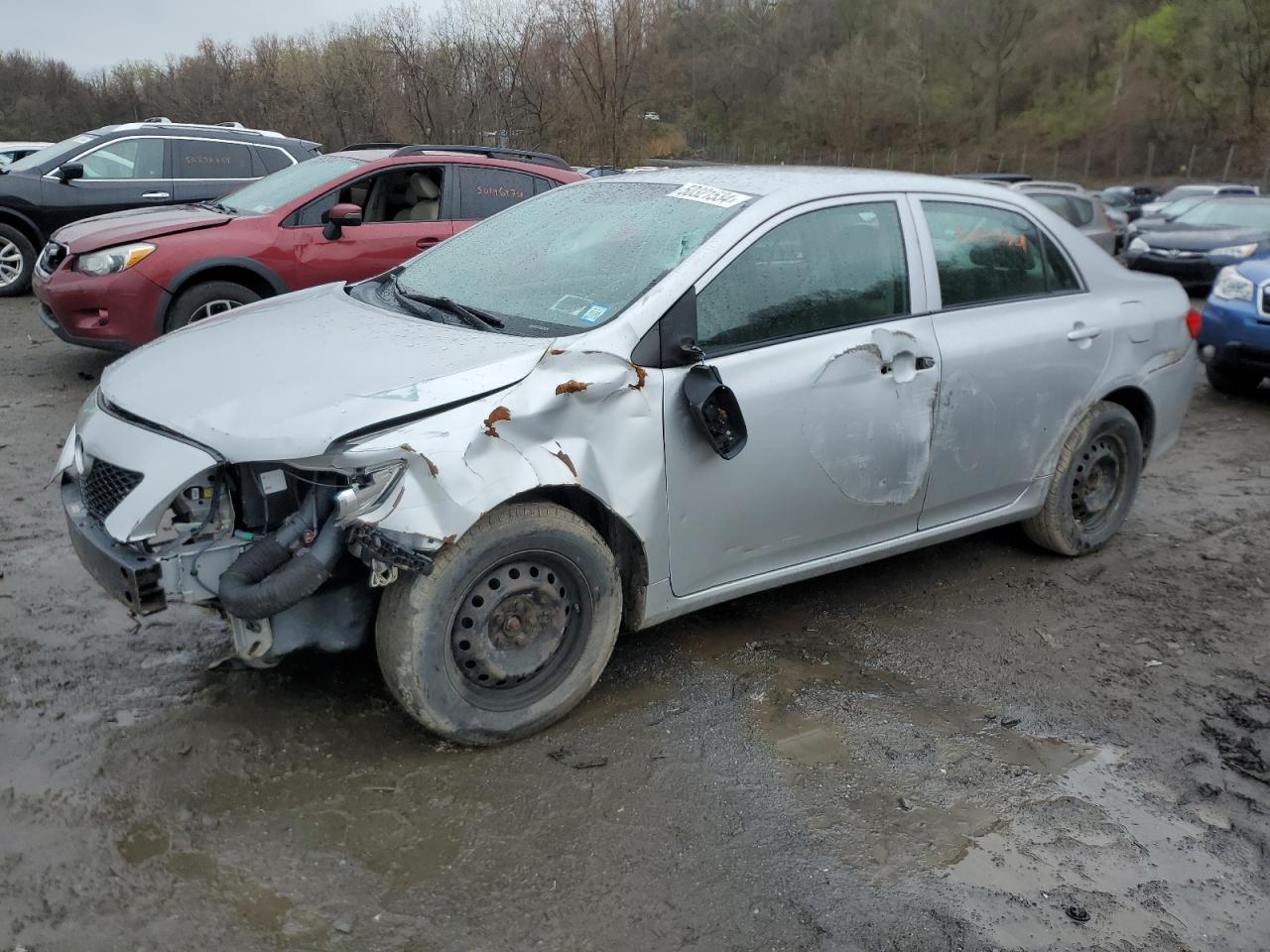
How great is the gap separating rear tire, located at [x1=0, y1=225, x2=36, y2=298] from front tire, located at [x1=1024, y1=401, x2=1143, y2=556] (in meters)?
10.5

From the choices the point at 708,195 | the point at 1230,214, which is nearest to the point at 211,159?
the point at 708,195

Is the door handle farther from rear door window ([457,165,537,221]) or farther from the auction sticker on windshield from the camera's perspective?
rear door window ([457,165,537,221])

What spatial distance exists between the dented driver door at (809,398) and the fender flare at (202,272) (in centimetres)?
467

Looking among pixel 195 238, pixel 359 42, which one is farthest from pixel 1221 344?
pixel 359 42

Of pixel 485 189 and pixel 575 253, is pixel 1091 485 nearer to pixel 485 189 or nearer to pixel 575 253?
pixel 575 253

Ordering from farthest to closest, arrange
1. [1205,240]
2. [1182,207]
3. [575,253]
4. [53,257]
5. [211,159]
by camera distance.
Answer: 1. [1182,207]
2. [1205,240]
3. [211,159]
4. [53,257]
5. [575,253]

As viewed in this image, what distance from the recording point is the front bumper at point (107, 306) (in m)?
7.28

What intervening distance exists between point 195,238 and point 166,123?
5.12 m

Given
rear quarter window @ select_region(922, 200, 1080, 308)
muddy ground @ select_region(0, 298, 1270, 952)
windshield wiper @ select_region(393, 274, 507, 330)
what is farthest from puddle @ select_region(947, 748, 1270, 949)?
windshield wiper @ select_region(393, 274, 507, 330)

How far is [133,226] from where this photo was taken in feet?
25.3

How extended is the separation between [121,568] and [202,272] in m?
5.13

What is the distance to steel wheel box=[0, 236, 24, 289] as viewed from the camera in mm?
11258

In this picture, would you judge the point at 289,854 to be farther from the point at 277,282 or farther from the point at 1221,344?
the point at 1221,344

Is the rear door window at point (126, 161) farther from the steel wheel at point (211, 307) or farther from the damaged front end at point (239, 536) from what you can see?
the damaged front end at point (239, 536)
